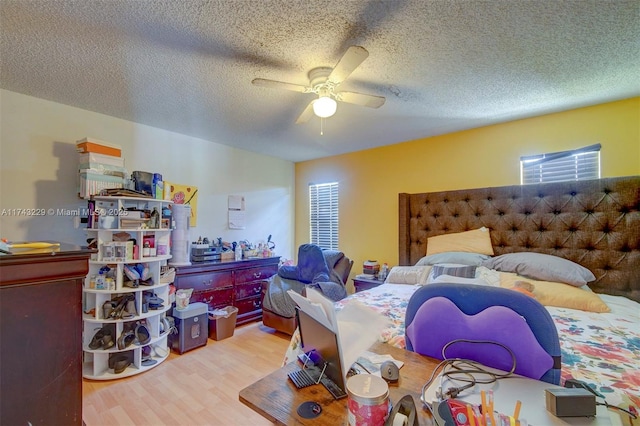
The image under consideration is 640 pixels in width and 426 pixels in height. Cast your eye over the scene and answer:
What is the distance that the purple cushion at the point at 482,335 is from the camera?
0.81 metres

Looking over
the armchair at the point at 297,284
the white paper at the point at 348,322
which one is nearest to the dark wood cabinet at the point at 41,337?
the white paper at the point at 348,322

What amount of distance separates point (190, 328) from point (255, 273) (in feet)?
3.44

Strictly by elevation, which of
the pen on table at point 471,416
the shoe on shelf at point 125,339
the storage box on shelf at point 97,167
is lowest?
the shoe on shelf at point 125,339

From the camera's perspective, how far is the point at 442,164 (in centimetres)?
315

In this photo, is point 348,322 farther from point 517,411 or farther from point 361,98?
point 361,98

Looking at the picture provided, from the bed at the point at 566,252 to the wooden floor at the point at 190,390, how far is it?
1045 millimetres

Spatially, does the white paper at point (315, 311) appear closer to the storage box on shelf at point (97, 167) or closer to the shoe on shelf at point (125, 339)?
the shoe on shelf at point (125, 339)

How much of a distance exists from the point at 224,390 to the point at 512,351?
2083 millimetres

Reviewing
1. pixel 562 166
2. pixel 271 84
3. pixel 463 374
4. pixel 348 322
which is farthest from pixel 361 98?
pixel 562 166

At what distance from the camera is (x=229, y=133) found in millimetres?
3230

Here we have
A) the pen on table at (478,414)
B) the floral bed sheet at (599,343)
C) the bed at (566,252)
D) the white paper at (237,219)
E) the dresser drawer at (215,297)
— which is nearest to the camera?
the pen on table at (478,414)

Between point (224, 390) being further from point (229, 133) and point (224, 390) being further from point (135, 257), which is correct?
point (229, 133)

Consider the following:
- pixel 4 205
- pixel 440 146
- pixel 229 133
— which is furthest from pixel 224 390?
pixel 440 146

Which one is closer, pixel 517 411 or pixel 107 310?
pixel 517 411
